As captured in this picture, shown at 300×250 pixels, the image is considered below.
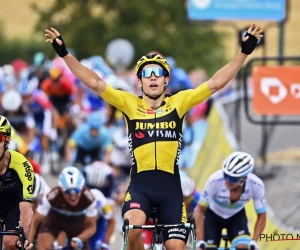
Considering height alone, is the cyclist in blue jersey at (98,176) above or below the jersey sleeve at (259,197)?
above

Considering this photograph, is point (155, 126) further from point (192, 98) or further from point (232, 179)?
point (232, 179)

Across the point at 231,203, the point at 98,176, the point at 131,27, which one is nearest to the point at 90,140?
the point at 98,176

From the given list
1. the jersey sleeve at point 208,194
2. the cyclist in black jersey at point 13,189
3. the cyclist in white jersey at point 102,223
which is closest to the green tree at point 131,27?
the cyclist in white jersey at point 102,223

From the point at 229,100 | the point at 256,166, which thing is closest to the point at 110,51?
the point at 229,100

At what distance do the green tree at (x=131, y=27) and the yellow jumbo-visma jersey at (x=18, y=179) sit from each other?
2055cm

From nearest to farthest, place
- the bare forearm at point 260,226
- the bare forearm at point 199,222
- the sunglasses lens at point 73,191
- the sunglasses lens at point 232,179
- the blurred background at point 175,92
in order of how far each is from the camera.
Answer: the sunglasses lens at point 232,179
the bare forearm at point 260,226
the bare forearm at point 199,222
the sunglasses lens at point 73,191
the blurred background at point 175,92

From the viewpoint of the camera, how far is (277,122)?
56.1 feet

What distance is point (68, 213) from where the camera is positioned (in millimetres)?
12805

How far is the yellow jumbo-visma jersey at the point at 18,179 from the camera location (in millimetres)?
9719

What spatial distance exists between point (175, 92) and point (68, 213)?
6941mm

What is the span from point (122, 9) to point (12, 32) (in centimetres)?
2563

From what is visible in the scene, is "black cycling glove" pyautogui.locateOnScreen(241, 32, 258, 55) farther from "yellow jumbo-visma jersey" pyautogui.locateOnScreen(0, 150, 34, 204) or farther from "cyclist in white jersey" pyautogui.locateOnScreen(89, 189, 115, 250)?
"cyclist in white jersey" pyautogui.locateOnScreen(89, 189, 115, 250)

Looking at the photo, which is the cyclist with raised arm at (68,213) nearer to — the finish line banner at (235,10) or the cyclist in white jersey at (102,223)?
the cyclist in white jersey at (102,223)

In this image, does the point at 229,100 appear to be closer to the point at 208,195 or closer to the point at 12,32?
the point at 208,195
